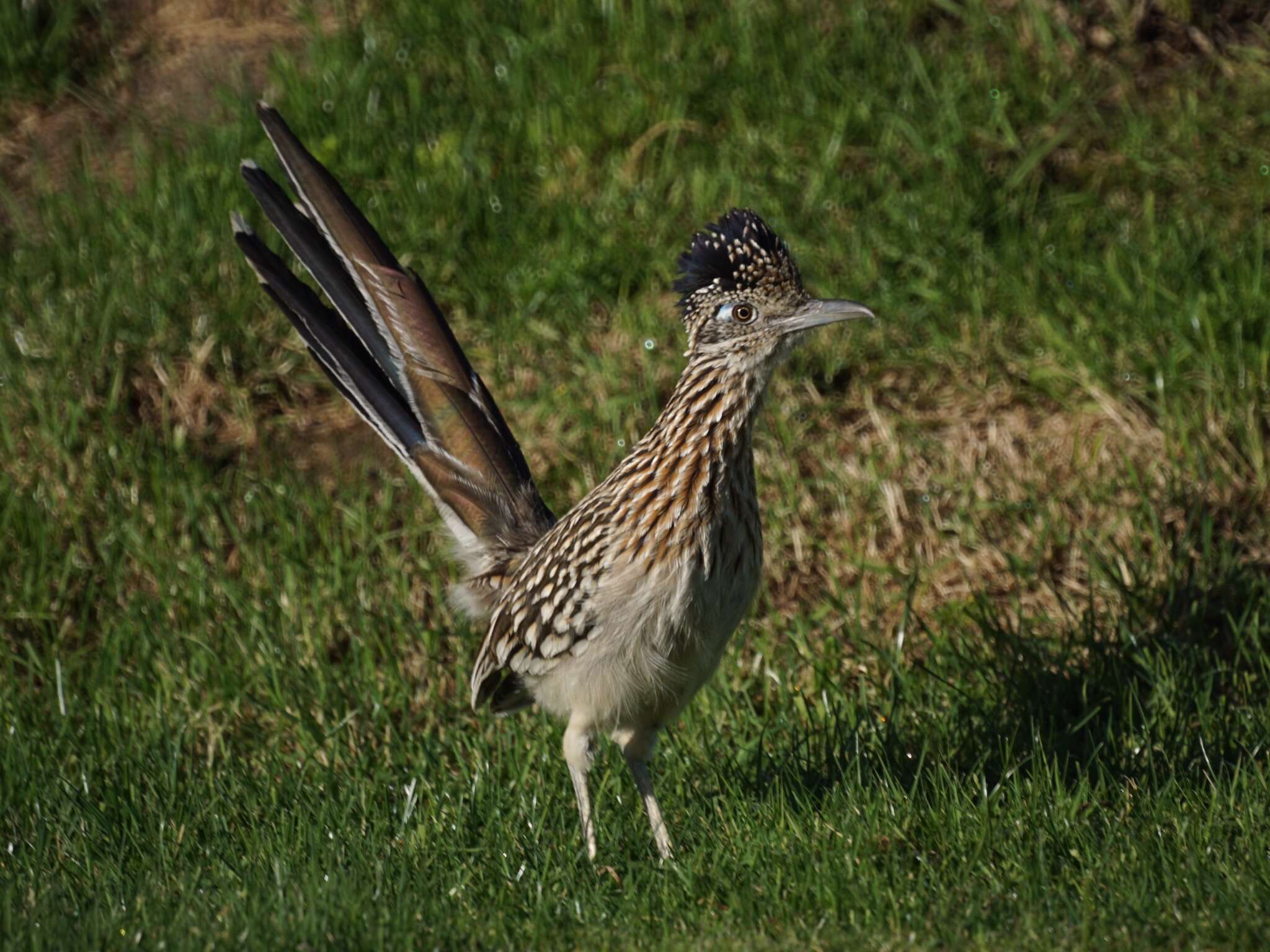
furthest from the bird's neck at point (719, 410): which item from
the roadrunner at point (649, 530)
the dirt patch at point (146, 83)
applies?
the dirt patch at point (146, 83)

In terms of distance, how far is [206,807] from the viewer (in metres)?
5.16

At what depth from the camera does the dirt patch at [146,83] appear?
8500 mm

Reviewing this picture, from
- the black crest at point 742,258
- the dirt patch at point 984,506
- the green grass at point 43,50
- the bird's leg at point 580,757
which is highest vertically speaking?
the green grass at point 43,50

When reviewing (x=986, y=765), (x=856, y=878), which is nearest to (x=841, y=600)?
(x=986, y=765)

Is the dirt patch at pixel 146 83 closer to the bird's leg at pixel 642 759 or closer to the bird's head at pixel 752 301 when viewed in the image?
the bird's head at pixel 752 301

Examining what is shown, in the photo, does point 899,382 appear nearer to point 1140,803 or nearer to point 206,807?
point 1140,803

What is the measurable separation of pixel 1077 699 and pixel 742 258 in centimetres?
206

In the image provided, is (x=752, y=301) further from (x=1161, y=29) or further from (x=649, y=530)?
(x=1161, y=29)

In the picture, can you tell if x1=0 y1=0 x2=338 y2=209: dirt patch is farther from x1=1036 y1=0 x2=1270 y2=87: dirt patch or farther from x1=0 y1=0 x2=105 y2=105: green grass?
x1=1036 y1=0 x2=1270 y2=87: dirt patch

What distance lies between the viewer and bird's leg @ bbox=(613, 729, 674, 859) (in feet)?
16.4

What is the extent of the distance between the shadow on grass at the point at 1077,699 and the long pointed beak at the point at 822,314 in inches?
53.2

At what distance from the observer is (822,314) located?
4840 millimetres

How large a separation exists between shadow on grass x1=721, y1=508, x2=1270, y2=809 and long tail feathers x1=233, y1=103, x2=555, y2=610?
1.21 metres

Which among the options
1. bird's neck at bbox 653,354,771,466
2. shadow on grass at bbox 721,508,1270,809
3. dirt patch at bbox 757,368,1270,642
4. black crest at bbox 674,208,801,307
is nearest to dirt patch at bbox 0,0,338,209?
dirt patch at bbox 757,368,1270,642
